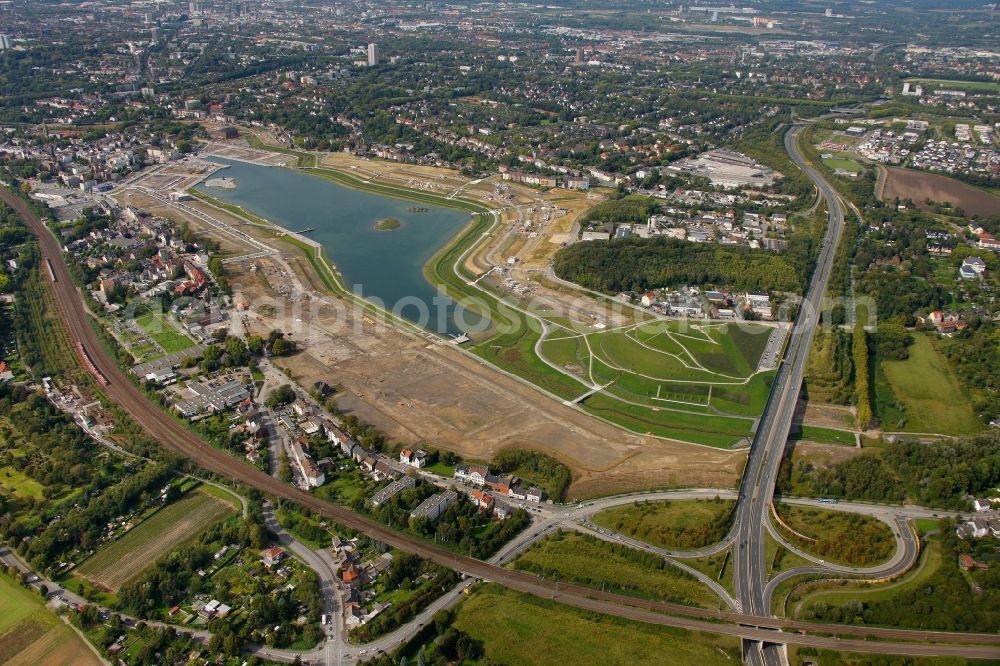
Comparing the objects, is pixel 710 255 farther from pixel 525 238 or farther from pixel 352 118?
pixel 352 118

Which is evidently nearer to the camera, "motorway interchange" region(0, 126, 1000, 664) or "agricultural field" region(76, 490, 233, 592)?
"motorway interchange" region(0, 126, 1000, 664)

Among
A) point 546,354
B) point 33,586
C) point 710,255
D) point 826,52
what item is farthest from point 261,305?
point 826,52

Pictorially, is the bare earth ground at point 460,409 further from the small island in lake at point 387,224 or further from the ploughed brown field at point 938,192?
the ploughed brown field at point 938,192

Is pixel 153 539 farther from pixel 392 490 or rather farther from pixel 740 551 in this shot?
pixel 740 551

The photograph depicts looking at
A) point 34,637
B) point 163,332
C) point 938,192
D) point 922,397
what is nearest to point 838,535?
point 922,397

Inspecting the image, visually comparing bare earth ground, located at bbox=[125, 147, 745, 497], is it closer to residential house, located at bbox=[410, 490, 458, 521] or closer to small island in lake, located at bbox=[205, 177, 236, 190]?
residential house, located at bbox=[410, 490, 458, 521]

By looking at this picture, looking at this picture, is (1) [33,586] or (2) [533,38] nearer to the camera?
(1) [33,586]

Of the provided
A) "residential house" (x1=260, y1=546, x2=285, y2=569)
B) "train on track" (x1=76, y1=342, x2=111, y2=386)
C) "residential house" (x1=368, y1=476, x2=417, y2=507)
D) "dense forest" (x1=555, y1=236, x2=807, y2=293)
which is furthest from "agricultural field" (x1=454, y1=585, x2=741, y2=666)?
"dense forest" (x1=555, y1=236, x2=807, y2=293)

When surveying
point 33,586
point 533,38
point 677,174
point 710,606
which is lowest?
point 33,586
